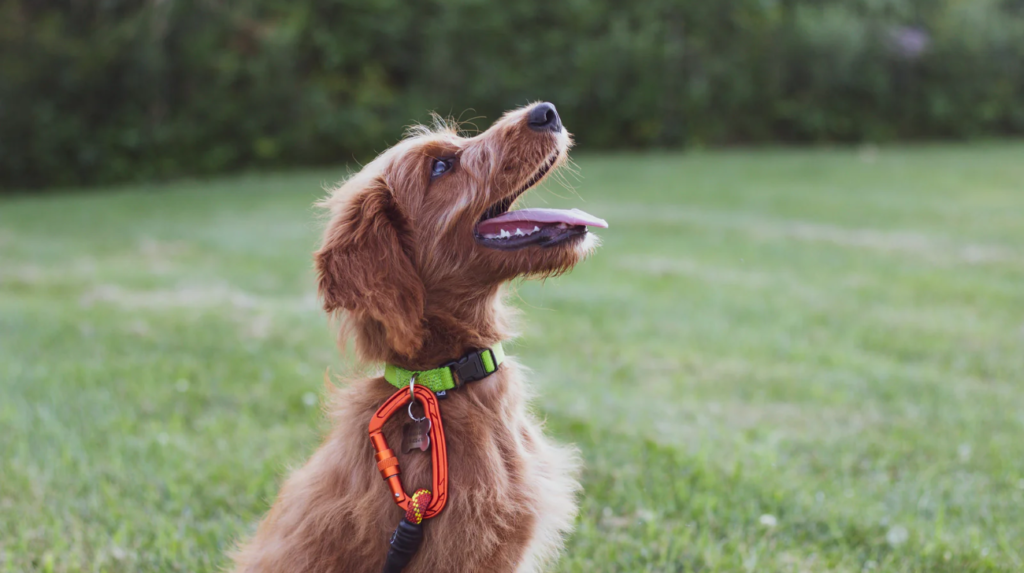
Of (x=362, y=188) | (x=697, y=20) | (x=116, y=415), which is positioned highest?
(x=697, y=20)

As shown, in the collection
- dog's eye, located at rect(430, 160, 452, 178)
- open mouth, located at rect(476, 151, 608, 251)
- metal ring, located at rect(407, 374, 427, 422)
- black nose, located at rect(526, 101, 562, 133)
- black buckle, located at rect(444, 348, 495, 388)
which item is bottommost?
Result: metal ring, located at rect(407, 374, 427, 422)

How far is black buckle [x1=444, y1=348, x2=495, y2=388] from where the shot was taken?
2739 millimetres

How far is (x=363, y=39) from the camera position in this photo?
21172 millimetres

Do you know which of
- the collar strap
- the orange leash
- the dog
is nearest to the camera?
the orange leash

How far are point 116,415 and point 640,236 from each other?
7969mm

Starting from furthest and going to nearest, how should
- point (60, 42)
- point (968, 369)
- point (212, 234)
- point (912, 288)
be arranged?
1. point (60, 42)
2. point (212, 234)
3. point (912, 288)
4. point (968, 369)

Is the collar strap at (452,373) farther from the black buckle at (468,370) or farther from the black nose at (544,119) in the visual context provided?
the black nose at (544,119)

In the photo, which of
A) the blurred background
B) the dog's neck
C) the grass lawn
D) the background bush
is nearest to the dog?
the dog's neck

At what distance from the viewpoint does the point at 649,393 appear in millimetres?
5730

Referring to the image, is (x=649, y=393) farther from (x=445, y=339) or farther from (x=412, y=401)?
(x=412, y=401)

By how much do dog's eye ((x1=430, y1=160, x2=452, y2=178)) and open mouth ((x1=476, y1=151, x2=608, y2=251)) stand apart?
208 millimetres

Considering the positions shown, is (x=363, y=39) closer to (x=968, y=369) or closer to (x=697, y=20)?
(x=697, y=20)

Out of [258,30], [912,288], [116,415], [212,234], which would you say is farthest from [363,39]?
[116,415]

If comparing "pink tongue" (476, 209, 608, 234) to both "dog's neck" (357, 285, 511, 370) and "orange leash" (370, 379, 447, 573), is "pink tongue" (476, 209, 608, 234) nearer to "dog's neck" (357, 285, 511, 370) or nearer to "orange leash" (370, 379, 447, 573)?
"dog's neck" (357, 285, 511, 370)
